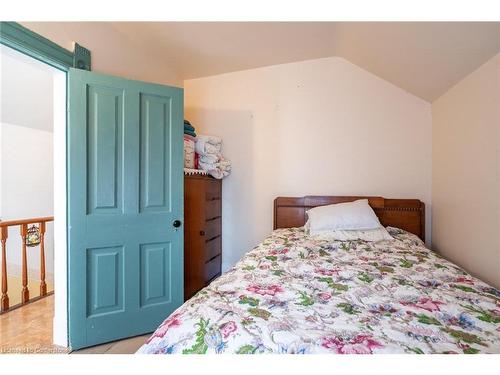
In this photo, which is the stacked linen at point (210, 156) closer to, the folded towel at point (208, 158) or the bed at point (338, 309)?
the folded towel at point (208, 158)

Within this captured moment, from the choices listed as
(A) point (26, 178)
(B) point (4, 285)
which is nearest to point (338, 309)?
(B) point (4, 285)

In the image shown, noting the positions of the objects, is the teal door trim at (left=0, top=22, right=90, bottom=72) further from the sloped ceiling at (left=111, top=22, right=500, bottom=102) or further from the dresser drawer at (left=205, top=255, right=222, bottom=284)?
the dresser drawer at (left=205, top=255, right=222, bottom=284)

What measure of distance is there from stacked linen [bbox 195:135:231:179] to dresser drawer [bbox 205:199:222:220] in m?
0.27

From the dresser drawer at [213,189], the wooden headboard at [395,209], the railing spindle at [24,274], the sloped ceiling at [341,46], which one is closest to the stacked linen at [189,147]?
the dresser drawer at [213,189]

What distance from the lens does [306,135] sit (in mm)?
2525

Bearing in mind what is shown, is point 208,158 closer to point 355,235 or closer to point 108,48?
point 108,48

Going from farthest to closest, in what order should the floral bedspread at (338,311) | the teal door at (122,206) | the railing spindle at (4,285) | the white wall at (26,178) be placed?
the white wall at (26,178)
the railing spindle at (4,285)
the teal door at (122,206)
the floral bedspread at (338,311)

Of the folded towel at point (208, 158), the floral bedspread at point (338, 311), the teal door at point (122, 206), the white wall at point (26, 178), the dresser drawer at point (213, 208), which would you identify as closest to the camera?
the floral bedspread at point (338, 311)

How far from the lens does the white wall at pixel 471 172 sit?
143 cm

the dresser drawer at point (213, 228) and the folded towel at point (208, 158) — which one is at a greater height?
the folded towel at point (208, 158)

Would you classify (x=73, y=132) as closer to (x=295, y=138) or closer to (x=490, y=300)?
(x=295, y=138)

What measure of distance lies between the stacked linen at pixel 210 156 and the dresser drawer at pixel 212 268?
87 cm
